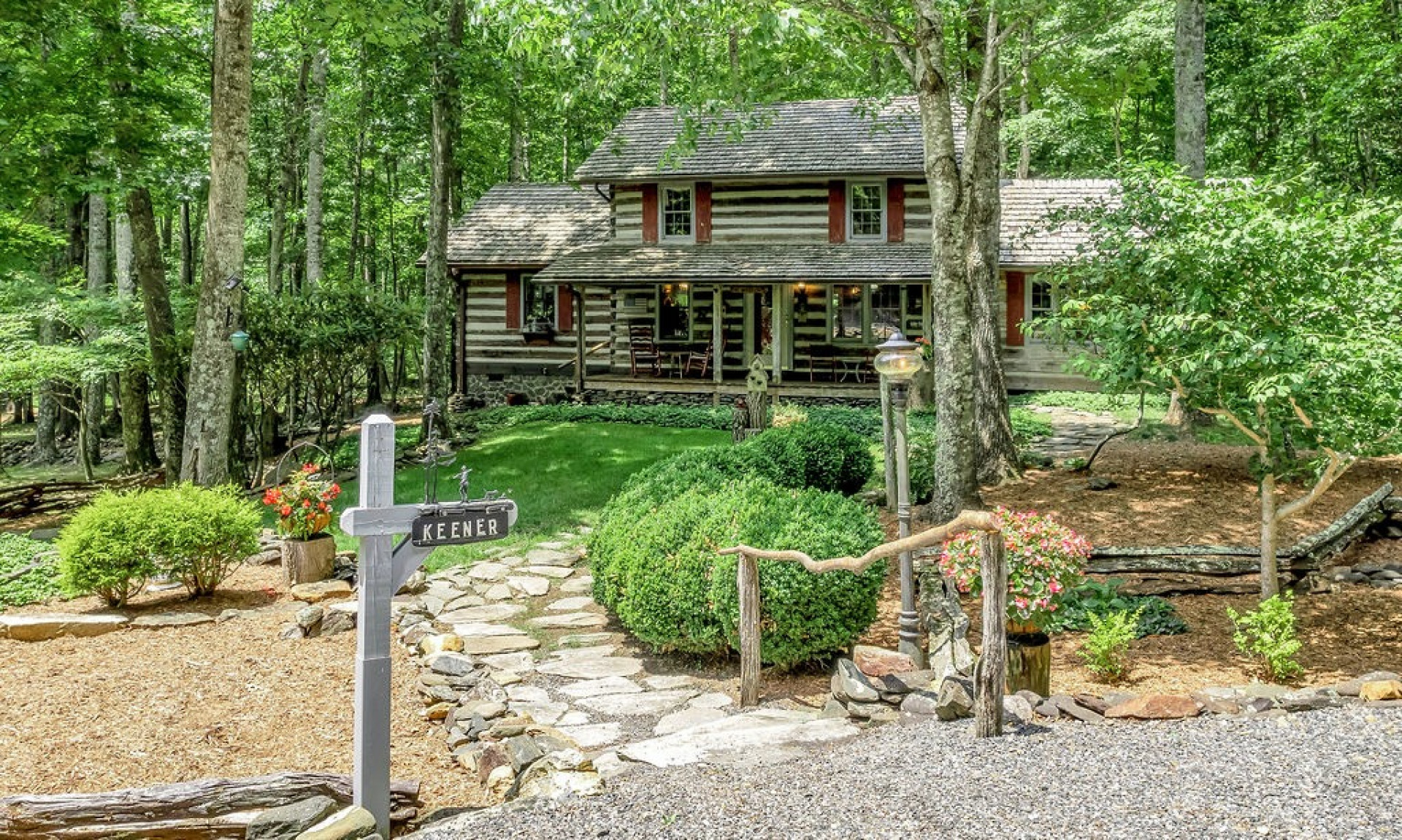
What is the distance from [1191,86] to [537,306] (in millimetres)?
16450

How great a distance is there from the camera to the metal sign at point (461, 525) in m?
4.32

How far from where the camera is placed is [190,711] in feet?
19.8

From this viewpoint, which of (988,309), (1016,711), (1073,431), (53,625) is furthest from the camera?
(1073,431)

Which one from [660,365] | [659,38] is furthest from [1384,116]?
[659,38]

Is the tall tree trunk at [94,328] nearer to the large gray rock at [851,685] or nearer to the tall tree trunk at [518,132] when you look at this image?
the tall tree trunk at [518,132]

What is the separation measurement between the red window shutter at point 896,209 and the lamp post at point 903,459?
50.5 feet

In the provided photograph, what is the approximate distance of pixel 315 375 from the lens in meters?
15.2

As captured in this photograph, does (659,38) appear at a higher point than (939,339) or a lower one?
higher

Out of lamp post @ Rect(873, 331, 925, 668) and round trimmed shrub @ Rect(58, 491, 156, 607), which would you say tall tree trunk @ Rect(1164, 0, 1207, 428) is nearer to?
lamp post @ Rect(873, 331, 925, 668)

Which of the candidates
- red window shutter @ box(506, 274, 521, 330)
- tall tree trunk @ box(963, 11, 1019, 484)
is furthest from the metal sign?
red window shutter @ box(506, 274, 521, 330)

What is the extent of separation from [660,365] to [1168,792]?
1957 centimetres

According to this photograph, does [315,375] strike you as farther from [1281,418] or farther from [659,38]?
[1281,418]

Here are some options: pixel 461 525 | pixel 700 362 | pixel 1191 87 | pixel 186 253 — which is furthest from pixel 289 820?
pixel 186 253

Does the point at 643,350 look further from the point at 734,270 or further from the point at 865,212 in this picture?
the point at 865,212
